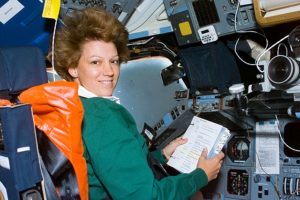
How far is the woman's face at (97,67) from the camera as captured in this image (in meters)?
2.36

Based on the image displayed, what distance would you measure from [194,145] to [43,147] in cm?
116

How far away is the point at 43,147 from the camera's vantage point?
1.75 meters

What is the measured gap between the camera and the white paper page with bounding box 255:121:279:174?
112 inches

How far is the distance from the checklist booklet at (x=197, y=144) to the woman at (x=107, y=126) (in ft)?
0.19

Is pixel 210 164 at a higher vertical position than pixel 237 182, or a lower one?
higher

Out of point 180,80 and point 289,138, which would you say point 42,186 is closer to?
point 180,80

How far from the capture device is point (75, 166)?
1.75 meters

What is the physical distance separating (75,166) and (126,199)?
0.33m

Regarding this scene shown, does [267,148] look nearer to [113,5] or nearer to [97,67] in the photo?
[97,67]

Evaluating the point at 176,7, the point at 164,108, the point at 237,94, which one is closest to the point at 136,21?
the point at 176,7

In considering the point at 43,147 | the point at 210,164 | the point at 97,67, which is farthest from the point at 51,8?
the point at 210,164

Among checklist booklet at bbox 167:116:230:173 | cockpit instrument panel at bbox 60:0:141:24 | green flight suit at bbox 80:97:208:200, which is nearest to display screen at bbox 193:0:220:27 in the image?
cockpit instrument panel at bbox 60:0:141:24

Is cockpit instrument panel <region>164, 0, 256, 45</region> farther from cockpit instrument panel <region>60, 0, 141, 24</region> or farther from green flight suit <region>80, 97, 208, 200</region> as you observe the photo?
green flight suit <region>80, 97, 208, 200</region>

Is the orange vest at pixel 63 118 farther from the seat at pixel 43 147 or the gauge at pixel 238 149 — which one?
the gauge at pixel 238 149
